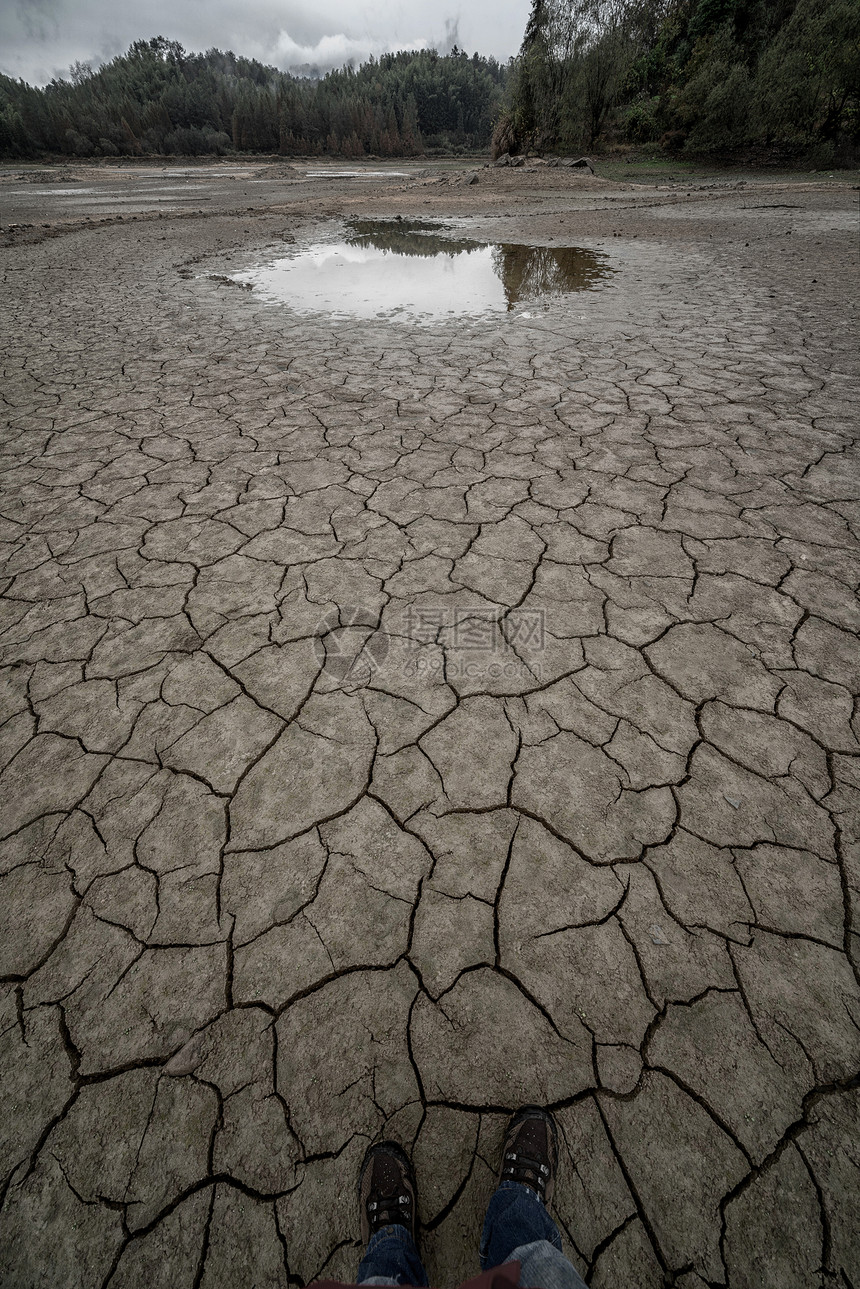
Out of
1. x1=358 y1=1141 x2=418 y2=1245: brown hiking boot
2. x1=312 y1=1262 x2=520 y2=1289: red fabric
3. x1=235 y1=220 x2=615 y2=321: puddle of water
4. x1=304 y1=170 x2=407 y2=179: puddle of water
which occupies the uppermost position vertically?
x1=304 y1=170 x2=407 y2=179: puddle of water

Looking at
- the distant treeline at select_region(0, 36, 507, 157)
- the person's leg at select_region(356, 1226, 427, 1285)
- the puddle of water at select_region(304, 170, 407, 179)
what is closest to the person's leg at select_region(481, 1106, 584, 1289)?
the person's leg at select_region(356, 1226, 427, 1285)

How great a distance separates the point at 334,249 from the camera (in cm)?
759

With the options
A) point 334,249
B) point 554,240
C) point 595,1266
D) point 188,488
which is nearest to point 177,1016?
point 595,1266

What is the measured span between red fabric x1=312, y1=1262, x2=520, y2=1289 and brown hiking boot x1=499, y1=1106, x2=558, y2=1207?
0.42 feet

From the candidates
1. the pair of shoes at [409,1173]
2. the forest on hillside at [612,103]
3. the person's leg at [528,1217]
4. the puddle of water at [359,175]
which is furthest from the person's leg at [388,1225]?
the puddle of water at [359,175]

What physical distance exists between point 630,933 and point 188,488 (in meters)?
2.53

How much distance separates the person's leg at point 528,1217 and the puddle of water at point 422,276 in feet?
17.5

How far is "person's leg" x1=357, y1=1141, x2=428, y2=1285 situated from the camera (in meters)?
0.80

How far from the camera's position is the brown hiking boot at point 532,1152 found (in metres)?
0.85

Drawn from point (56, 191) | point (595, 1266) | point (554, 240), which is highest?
point (56, 191)

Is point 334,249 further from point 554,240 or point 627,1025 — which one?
point 627,1025

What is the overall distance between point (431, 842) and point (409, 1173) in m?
0.58

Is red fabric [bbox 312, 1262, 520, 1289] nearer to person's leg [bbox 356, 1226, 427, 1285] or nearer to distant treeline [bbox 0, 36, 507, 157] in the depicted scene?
person's leg [bbox 356, 1226, 427, 1285]

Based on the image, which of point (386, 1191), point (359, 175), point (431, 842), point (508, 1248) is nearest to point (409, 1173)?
point (386, 1191)
